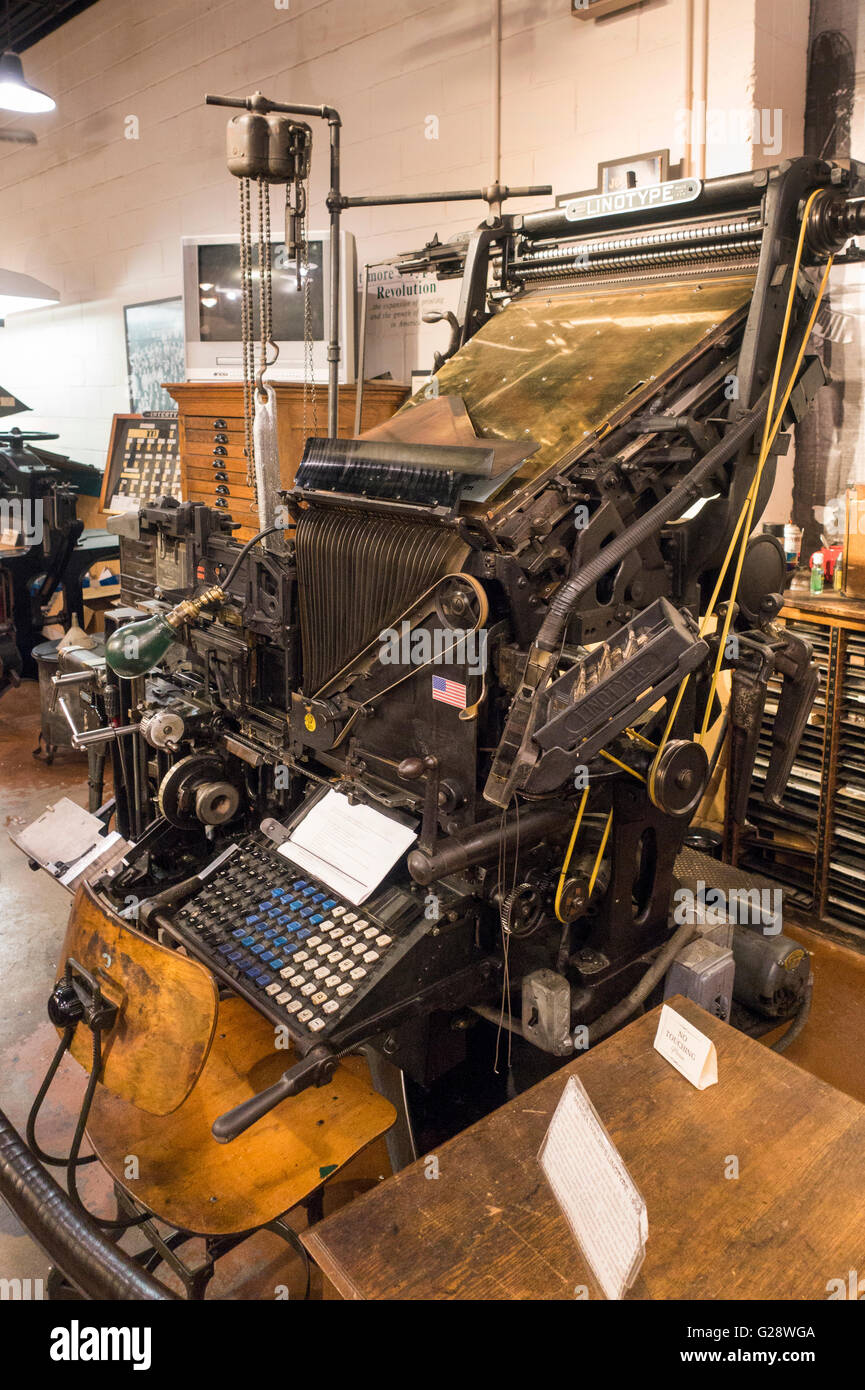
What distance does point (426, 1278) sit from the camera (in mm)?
1157

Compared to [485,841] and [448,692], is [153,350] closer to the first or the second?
[448,692]

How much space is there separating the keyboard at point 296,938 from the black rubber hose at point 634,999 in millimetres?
531

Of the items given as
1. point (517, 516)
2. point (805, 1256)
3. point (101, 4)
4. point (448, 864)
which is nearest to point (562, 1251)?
point (805, 1256)

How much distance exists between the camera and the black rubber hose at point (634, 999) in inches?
81.7

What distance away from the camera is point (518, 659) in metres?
1.78

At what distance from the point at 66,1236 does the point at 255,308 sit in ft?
13.2

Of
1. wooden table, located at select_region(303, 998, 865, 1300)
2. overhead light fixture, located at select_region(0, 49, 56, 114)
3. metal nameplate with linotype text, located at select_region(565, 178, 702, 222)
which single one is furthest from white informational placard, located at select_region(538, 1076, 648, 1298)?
overhead light fixture, located at select_region(0, 49, 56, 114)

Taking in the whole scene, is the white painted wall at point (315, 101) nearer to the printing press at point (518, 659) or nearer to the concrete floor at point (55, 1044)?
the printing press at point (518, 659)

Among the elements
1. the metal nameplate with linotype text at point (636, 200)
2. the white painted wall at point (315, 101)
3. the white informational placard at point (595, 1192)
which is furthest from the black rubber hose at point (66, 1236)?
the white painted wall at point (315, 101)

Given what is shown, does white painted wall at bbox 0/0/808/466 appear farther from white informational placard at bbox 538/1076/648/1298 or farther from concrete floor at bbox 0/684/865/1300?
white informational placard at bbox 538/1076/648/1298

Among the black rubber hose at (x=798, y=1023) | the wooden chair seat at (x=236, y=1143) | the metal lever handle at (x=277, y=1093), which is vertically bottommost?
the black rubber hose at (x=798, y=1023)

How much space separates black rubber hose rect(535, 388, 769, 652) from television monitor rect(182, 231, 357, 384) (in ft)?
8.75

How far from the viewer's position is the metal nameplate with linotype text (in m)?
2.09

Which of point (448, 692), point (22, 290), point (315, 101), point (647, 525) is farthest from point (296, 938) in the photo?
point (22, 290)
